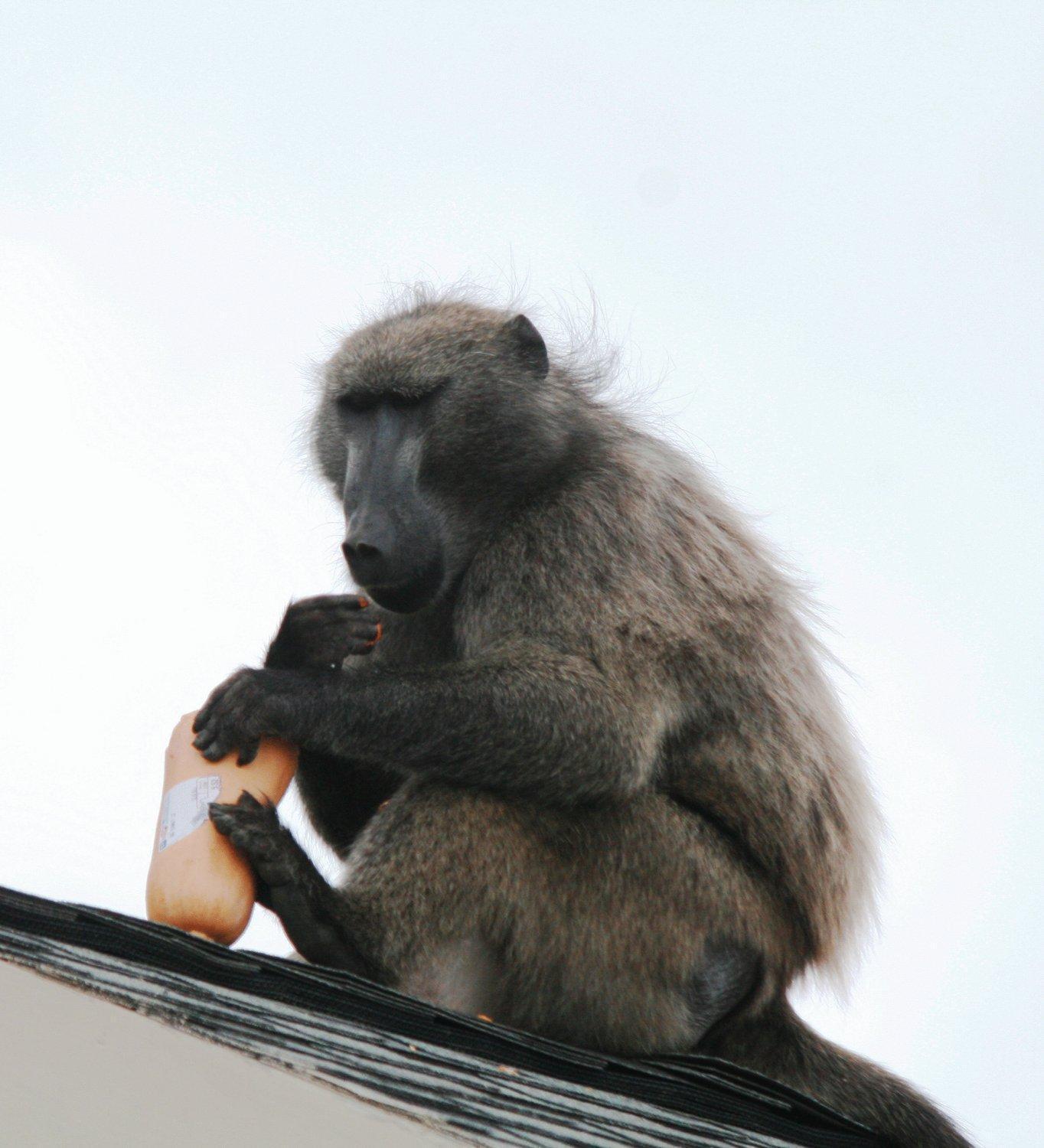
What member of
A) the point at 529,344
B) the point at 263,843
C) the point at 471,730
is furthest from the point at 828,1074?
the point at 529,344

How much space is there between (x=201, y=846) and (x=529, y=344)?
211 centimetres

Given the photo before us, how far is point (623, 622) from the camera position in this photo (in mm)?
4383

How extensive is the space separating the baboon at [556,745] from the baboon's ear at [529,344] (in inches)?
2.9

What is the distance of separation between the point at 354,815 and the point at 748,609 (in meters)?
1.31

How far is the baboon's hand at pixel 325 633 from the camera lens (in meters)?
4.29

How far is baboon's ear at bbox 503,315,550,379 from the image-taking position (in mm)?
5094

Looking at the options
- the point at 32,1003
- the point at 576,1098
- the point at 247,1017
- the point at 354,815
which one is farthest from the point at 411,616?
the point at 32,1003

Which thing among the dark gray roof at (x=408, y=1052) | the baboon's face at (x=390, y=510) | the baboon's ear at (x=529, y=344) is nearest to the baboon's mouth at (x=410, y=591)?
the baboon's face at (x=390, y=510)

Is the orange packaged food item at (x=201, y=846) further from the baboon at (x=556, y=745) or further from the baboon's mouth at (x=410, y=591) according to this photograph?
the baboon's mouth at (x=410, y=591)

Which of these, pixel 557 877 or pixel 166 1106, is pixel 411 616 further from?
pixel 166 1106

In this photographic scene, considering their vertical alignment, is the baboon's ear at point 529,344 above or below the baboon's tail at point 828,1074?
above

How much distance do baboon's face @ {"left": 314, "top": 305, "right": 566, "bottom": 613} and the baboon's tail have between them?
4.82ft

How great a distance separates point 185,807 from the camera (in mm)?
3801

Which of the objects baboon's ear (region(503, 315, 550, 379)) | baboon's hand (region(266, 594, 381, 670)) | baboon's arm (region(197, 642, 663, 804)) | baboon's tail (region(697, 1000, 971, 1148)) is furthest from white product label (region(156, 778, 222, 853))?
baboon's ear (region(503, 315, 550, 379))
